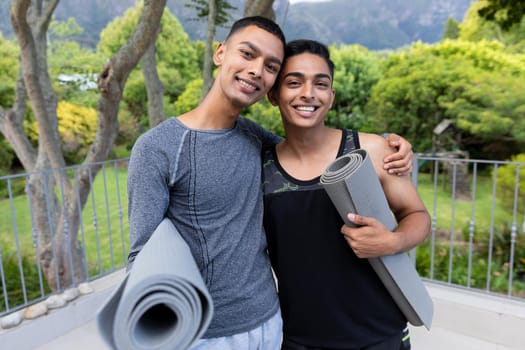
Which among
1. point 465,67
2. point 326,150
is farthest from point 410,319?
point 465,67

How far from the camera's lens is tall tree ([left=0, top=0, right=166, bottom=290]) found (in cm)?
335

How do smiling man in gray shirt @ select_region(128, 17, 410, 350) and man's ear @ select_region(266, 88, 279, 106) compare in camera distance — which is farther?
man's ear @ select_region(266, 88, 279, 106)

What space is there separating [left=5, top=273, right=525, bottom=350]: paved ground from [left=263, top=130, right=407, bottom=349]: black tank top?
4.85ft

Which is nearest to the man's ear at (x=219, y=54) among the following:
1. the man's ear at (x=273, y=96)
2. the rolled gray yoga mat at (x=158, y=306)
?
the man's ear at (x=273, y=96)

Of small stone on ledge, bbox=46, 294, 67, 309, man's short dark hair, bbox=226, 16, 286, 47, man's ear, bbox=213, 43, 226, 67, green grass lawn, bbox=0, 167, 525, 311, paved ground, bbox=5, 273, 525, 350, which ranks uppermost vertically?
man's short dark hair, bbox=226, 16, 286, 47

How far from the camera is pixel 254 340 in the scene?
912 mm

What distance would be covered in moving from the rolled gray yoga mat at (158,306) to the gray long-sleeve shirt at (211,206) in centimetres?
19

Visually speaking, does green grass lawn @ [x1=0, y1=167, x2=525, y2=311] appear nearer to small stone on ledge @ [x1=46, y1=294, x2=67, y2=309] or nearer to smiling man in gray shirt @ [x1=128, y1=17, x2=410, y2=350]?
small stone on ledge @ [x1=46, y1=294, x2=67, y2=309]

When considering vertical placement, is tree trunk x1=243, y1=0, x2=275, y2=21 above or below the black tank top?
above

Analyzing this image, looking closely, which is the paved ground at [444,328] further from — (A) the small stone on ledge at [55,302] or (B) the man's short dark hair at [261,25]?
(B) the man's short dark hair at [261,25]

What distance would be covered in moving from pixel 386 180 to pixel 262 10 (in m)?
2.69

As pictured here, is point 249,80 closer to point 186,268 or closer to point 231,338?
point 186,268

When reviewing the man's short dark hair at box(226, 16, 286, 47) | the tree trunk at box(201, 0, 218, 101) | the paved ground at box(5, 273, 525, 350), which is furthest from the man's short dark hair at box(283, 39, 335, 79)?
the tree trunk at box(201, 0, 218, 101)

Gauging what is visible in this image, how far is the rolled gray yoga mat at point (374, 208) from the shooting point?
77cm
